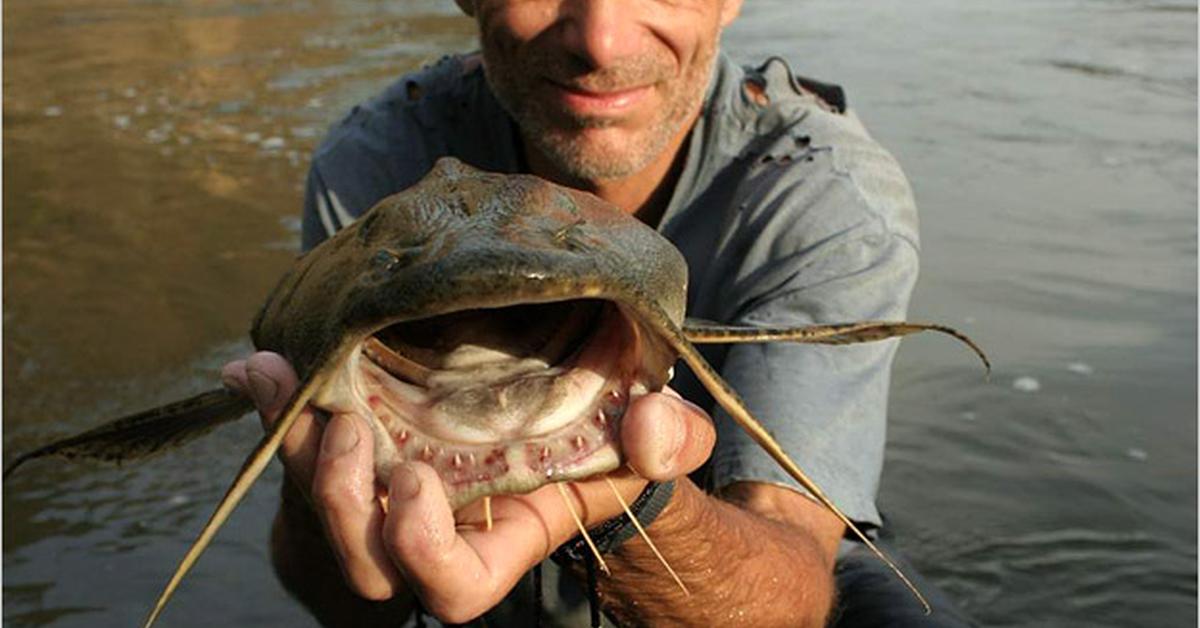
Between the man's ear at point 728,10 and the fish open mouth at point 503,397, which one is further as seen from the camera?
the man's ear at point 728,10

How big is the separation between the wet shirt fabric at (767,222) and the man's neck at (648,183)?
0.25 ft

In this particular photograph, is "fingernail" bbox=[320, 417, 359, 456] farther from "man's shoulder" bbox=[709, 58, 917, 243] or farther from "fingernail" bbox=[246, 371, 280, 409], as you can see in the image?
"man's shoulder" bbox=[709, 58, 917, 243]

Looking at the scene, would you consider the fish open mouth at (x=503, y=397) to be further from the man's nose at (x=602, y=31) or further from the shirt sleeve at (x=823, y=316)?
the man's nose at (x=602, y=31)

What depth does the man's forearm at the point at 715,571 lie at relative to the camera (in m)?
1.98

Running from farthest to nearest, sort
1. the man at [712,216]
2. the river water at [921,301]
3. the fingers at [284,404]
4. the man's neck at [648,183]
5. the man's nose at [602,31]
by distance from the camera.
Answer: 1. the river water at [921,301]
2. the man's neck at [648,183]
3. the man's nose at [602,31]
4. the man at [712,216]
5. the fingers at [284,404]

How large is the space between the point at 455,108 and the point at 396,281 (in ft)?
7.51

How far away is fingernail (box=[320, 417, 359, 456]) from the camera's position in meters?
1.37

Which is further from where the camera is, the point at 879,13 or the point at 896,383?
the point at 879,13

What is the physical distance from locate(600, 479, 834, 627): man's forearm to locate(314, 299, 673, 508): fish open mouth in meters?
0.45

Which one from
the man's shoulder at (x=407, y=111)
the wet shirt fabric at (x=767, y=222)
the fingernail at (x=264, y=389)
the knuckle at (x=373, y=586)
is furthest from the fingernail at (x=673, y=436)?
the man's shoulder at (x=407, y=111)

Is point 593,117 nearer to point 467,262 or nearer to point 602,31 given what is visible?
point 602,31

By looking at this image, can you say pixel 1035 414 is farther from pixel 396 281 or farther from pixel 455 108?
pixel 396 281

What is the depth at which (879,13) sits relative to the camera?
1298 cm

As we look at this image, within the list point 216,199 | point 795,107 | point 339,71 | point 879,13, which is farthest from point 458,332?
point 879,13
